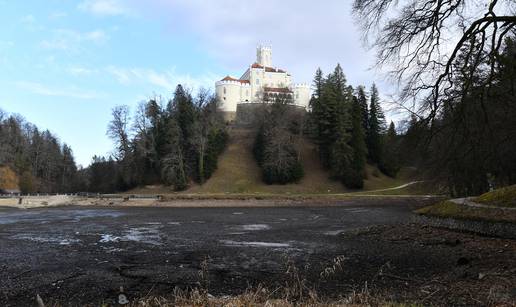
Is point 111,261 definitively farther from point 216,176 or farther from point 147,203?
point 216,176

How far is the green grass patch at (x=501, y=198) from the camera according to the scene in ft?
61.7

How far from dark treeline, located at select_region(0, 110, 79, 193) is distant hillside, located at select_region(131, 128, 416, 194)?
116 ft

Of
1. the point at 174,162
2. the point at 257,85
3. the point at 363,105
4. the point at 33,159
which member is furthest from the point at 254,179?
the point at 33,159

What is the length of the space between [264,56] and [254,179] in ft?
192

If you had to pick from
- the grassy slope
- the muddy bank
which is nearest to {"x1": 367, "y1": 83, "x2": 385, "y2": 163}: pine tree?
the grassy slope

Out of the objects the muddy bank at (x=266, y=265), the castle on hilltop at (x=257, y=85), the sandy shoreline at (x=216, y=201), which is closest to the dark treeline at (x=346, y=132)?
the sandy shoreline at (x=216, y=201)

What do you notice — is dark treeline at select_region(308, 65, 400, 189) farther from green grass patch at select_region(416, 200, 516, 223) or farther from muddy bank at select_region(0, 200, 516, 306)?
muddy bank at select_region(0, 200, 516, 306)

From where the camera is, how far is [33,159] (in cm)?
10850

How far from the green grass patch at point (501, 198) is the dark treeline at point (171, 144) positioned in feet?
198

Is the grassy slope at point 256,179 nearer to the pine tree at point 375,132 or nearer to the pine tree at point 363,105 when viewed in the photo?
the pine tree at point 375,132

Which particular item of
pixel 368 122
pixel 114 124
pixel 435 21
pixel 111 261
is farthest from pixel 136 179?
pixel 435 21

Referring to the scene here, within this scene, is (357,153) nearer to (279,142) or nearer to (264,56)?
(279,142)

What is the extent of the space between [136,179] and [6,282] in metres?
73.2

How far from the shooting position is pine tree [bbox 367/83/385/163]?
303ft
